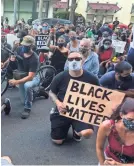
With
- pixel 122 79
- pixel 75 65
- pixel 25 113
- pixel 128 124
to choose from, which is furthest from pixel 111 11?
pixel 128 124

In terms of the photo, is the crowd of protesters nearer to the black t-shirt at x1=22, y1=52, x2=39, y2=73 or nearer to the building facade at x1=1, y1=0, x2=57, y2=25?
the black t-shirt at x1=22, y1=52, x2=39, y2=73

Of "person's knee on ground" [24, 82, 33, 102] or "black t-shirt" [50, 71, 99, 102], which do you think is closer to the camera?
"black t-shirt" [50, 71, 99, 102]

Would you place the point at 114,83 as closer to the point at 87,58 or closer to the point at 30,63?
the point at 87,58

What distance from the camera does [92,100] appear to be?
12.5ft

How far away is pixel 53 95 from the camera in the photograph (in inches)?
171

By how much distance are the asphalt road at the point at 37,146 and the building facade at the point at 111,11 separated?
111ft

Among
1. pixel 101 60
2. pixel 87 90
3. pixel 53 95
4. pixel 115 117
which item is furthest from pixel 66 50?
pixel 115 117

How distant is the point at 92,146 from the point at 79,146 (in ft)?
0.63

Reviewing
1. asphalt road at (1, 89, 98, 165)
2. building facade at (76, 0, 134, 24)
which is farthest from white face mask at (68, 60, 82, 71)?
building facade at (76, 0, 134, 24)

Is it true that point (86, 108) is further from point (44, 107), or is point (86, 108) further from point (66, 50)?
point (66, 50)

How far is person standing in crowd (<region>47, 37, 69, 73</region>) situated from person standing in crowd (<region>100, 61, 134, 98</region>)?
112 inches

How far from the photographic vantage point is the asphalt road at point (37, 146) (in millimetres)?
3992

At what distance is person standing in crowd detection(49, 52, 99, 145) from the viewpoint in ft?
13.7

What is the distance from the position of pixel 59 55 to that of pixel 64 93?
2985mm
